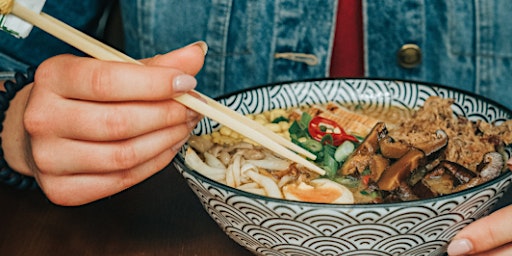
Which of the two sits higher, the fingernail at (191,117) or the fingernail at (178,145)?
the fingernail at (191,117)

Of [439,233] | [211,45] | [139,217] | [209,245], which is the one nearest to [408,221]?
[439,233]

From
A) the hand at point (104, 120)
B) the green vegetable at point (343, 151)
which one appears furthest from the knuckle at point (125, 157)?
the green vegetable at point (343, 151)

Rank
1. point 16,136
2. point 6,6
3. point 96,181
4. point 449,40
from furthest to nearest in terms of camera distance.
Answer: point 449,40 < point 16,136 < point 96,181 < point 6,6

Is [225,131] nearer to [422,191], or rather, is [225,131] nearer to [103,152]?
[103,152]

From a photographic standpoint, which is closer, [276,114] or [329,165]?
[329,165]

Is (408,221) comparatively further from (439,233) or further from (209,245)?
(209,245)

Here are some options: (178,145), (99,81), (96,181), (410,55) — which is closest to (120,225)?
(96,181)

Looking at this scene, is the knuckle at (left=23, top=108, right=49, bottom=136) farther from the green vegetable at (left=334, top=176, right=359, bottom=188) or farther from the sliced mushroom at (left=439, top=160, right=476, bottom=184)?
the sliced mushroom at (left=439, top=160, right=476, bottom=184)

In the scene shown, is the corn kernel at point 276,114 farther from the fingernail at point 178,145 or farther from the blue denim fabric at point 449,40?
the blue denim fabric at point 449,40
